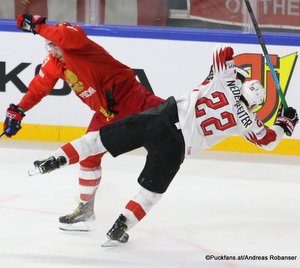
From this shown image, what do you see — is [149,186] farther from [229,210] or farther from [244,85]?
[229,210]

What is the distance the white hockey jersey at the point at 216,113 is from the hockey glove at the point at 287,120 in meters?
0.18

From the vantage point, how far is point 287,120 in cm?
431

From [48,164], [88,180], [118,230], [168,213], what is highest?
[48,164]

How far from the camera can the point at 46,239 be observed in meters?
4.31

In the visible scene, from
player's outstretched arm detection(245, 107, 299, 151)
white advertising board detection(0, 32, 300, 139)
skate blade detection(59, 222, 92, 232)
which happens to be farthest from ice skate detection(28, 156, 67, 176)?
white advertising board detection(0, 32, 300, 139)

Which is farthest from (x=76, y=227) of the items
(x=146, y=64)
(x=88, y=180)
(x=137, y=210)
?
(x=146, y=64)

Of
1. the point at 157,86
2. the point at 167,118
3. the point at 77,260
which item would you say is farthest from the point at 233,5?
the point at 77,260

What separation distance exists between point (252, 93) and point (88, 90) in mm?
766

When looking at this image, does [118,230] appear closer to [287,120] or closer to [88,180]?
[88,180]

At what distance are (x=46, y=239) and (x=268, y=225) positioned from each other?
1.07m

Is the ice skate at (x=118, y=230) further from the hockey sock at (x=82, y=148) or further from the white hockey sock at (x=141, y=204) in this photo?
the hockey sock at (x=82, y=148)

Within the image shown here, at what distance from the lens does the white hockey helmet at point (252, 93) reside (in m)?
4.12

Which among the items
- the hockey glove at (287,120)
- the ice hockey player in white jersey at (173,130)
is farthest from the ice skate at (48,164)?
the hockey glove at (287,120)

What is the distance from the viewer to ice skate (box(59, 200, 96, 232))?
4.47 metres
